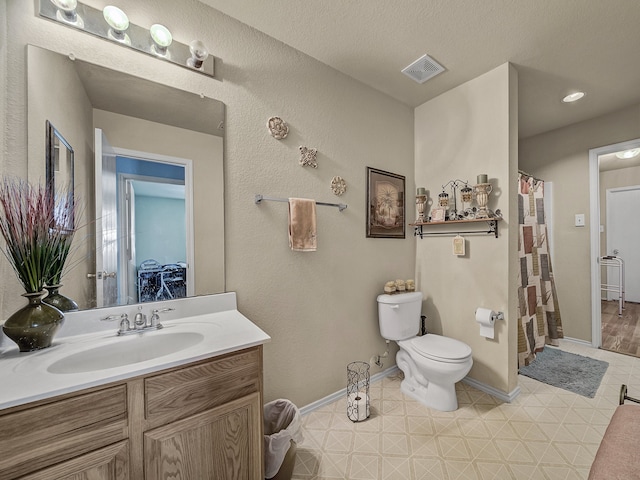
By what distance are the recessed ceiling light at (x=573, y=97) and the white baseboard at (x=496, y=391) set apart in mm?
2553

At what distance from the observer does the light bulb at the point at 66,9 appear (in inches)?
44.6

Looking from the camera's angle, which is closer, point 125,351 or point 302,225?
point 125,351

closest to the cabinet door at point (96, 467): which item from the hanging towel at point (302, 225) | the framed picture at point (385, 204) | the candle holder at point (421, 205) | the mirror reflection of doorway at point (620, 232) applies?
the hanging towel at point (302, 225)

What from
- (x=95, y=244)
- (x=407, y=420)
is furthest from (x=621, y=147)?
(x=95, y=244)

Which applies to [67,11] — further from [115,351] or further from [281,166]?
[115,351]

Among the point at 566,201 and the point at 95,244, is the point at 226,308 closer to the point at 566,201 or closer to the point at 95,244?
the point at 95,244

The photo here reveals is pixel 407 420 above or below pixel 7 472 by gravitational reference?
below

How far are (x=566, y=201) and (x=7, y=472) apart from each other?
14.5ft

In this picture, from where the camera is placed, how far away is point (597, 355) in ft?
8.73

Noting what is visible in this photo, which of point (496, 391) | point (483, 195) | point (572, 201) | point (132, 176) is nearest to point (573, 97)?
point (572, 201)

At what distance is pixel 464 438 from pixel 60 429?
1.95 m

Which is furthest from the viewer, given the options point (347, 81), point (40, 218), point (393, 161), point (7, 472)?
point (393, 161)

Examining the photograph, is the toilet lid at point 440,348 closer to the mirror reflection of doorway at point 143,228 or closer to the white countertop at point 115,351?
the white countertop at point 115,351

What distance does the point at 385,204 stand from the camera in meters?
2.35
